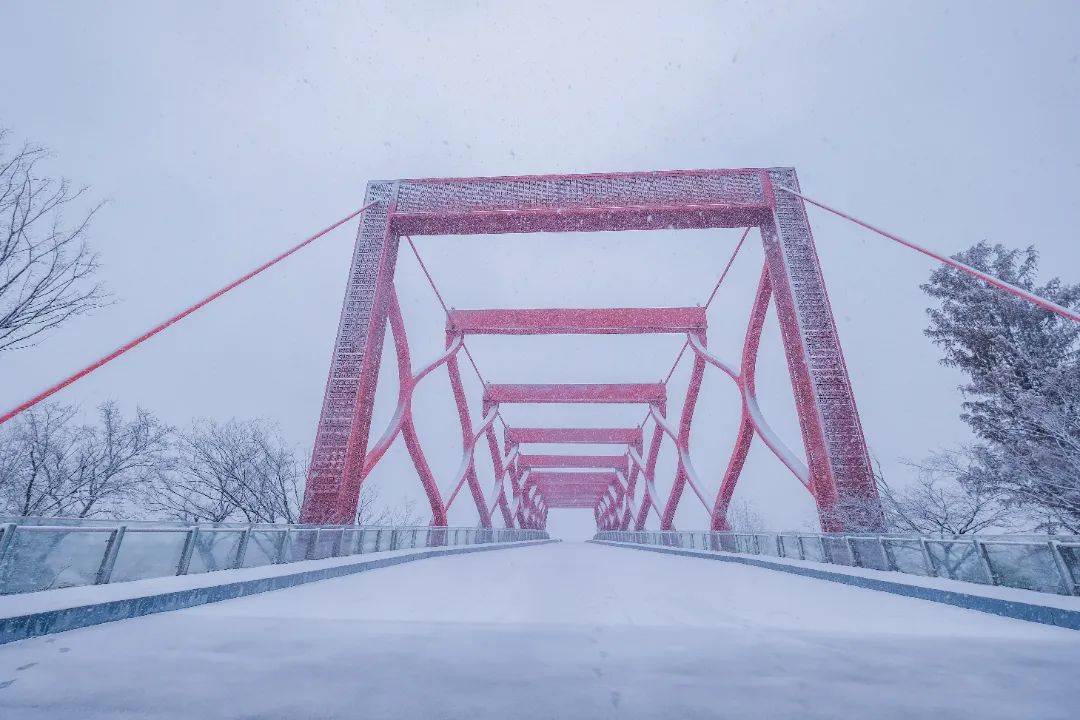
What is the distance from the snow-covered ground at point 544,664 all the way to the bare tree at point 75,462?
18.6 metres

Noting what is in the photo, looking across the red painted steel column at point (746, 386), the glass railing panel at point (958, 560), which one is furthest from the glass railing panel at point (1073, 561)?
the red painted steel column at point (746, 386)

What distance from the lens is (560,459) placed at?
1938 inches

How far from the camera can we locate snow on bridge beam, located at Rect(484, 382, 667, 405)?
3003 centimetres

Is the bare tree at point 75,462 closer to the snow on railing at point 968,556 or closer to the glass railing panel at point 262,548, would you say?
the glass railing panel at point 262,548

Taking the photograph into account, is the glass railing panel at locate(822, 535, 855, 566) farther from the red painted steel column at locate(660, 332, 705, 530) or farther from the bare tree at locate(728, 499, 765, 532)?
the bare tree at locate(728, 499, 765, 532)

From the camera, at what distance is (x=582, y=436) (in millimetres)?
39219

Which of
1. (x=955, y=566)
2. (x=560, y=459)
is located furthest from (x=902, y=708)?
(x=560, y=459)

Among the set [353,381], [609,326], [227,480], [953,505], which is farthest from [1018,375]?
[227,480]

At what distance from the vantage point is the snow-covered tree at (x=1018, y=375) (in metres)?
8.57

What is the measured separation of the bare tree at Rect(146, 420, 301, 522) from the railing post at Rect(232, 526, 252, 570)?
1700 centimetres

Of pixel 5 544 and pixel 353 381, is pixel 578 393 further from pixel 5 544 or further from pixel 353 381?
pixel 5 544

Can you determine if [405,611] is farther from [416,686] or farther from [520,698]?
[520,698]

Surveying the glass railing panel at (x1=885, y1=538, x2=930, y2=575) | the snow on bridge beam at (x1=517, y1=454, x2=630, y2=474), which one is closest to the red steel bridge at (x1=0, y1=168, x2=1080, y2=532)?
the glass railing panel at (x1=885, y1=538, x2=930, y2=575)

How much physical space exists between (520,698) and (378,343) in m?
9.91
